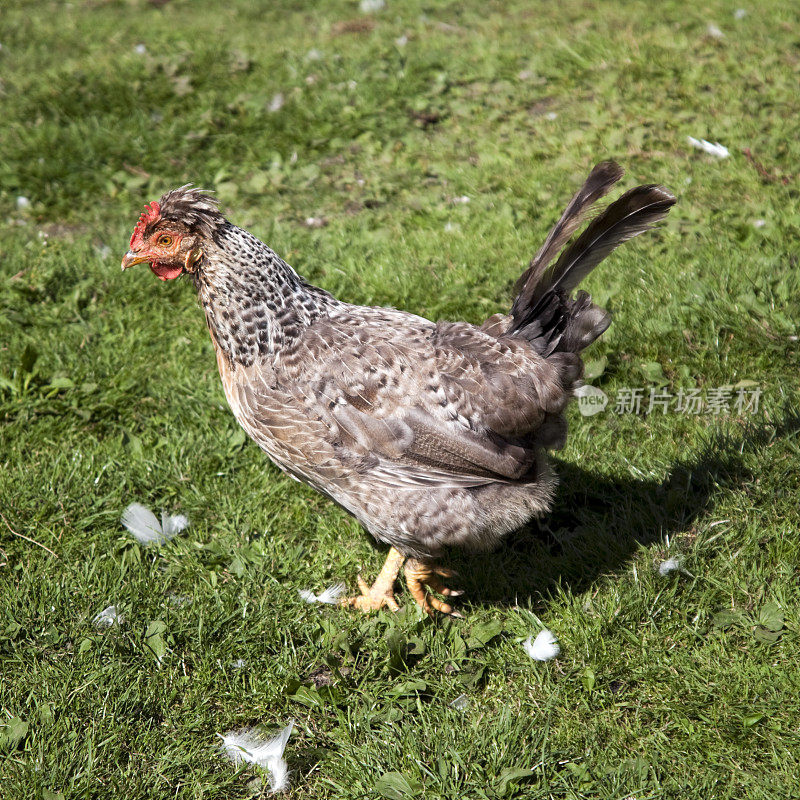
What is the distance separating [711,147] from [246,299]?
375 cm

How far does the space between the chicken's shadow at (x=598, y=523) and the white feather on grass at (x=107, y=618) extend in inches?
55.1

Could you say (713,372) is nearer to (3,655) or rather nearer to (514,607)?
(514,607)

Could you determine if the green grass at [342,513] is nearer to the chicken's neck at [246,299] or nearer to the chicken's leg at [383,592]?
the chicken's leg at [383,592]

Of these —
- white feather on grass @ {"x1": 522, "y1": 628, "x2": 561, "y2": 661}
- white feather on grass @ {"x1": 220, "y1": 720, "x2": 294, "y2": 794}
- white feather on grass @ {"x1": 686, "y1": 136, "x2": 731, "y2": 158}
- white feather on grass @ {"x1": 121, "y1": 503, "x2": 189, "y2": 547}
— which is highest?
white feather on grass @ {"x1": 686, "y1": 136, "x2": 731, "y2": 158}

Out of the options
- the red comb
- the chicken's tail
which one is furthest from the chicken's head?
the chicken's tail

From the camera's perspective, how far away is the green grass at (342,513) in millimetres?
2729

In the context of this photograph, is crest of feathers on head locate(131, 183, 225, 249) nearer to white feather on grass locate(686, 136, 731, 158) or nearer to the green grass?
the green grass

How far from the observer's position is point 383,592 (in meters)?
3.29

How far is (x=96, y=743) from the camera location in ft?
8.82

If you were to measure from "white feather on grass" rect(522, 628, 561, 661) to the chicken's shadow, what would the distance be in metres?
0.19

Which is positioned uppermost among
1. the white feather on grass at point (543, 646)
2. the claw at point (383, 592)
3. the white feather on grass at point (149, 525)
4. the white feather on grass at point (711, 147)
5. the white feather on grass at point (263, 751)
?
the white feather on grass at point (711, 147)

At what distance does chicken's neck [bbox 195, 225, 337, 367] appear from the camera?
3.01 m

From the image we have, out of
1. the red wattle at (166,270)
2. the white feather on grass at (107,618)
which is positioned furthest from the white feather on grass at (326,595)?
the red wattle at (166,270)

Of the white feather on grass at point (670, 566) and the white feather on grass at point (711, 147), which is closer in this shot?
the white feather on grass at point (670, 566)
